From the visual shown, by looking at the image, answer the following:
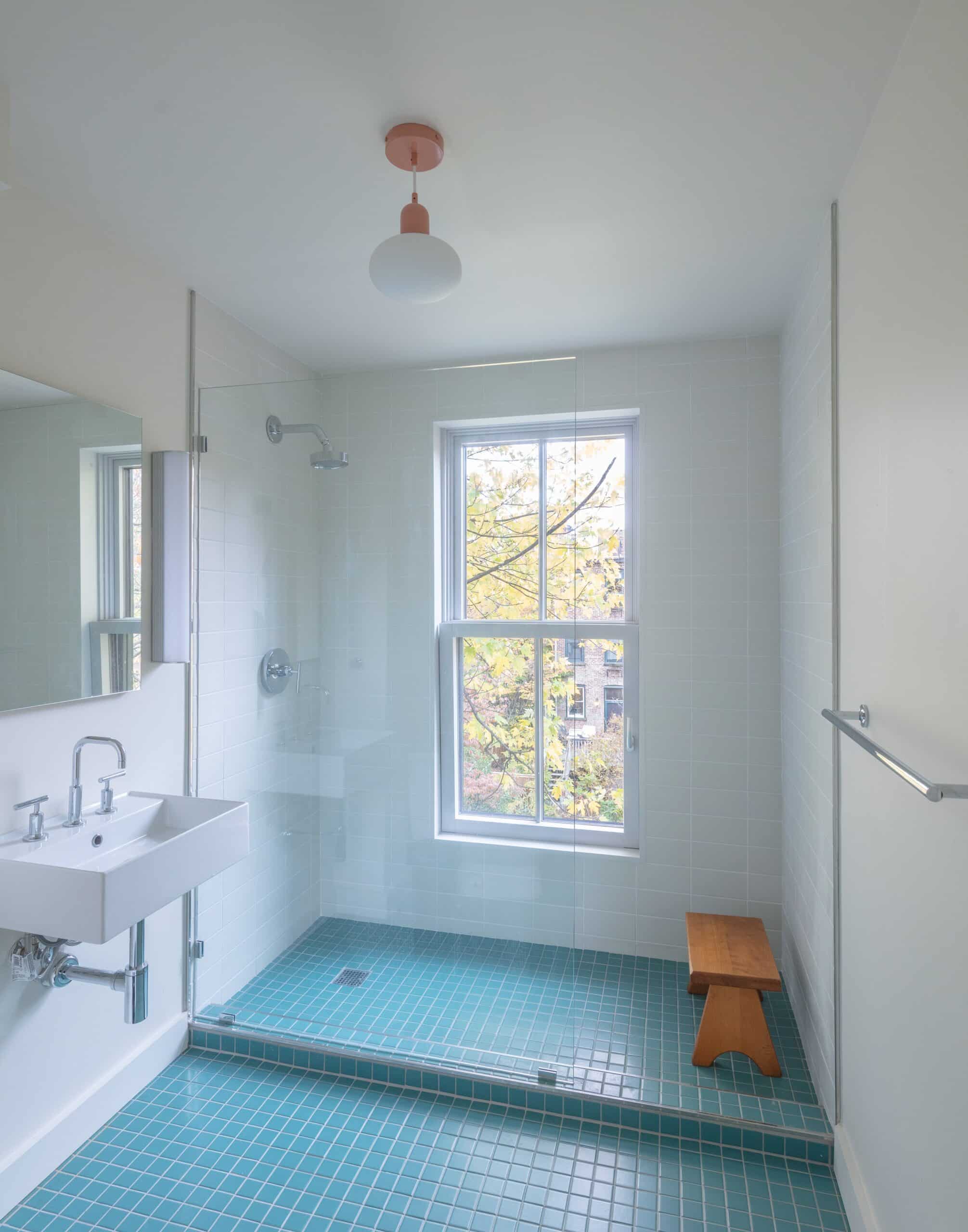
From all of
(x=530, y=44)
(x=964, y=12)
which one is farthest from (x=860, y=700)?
(x=530, y=44)

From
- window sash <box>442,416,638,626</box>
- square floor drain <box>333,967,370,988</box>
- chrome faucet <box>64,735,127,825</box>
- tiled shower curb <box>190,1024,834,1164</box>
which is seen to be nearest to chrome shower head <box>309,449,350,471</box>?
window sash <box>442,416,638,626</box>

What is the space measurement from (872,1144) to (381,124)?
2473mm

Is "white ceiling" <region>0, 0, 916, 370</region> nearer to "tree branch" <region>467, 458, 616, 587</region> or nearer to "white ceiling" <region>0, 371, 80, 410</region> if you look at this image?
"white ceiling" <region>0, 371, 80, 410</region>

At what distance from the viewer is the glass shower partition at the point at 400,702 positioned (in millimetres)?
2240

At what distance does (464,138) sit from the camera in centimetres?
159

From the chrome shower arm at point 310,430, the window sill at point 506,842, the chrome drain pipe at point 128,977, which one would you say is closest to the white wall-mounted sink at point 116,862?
the chrome drain pipe at point 128,977

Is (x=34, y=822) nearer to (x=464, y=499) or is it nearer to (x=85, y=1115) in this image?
(x=85, y=1115)

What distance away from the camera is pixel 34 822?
1.76 meters

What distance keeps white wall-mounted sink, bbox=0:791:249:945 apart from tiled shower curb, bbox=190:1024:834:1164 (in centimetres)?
80

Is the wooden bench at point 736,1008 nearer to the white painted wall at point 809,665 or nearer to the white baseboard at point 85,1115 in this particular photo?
the white painted wall at point 809,665

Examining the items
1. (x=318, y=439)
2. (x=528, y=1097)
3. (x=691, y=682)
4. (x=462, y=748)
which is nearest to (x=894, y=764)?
(x=462, y=748)

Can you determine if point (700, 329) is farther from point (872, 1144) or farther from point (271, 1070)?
point (271, 1070)

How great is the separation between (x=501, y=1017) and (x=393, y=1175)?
0.53m

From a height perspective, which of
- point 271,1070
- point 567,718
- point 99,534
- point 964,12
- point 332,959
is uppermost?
point 964,12
